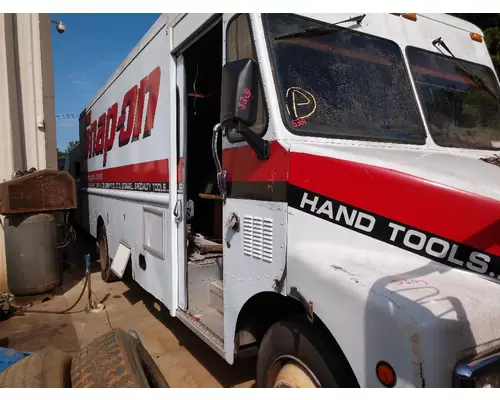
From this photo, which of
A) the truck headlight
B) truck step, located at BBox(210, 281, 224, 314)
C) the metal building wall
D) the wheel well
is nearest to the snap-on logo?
the metal building wall

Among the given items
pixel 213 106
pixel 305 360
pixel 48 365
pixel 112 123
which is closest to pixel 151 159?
pixel 213 106

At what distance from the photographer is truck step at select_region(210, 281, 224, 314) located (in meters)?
3.62

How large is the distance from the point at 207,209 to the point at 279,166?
11.0 feet

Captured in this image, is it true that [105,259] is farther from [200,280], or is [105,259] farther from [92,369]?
[92,369]

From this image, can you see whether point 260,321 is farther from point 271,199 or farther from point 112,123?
point 112,123

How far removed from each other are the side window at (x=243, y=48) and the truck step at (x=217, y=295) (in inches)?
60.9

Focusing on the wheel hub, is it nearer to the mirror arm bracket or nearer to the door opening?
the door opening

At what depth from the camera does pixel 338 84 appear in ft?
8.11

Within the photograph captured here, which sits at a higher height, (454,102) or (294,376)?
(454,102)

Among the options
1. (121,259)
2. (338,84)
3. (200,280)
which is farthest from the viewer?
(121,259)

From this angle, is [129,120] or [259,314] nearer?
[259,314]

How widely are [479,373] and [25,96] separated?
23.3 feet

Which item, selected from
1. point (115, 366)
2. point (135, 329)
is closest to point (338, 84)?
point (115, 366)

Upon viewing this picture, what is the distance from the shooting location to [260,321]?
286cm
